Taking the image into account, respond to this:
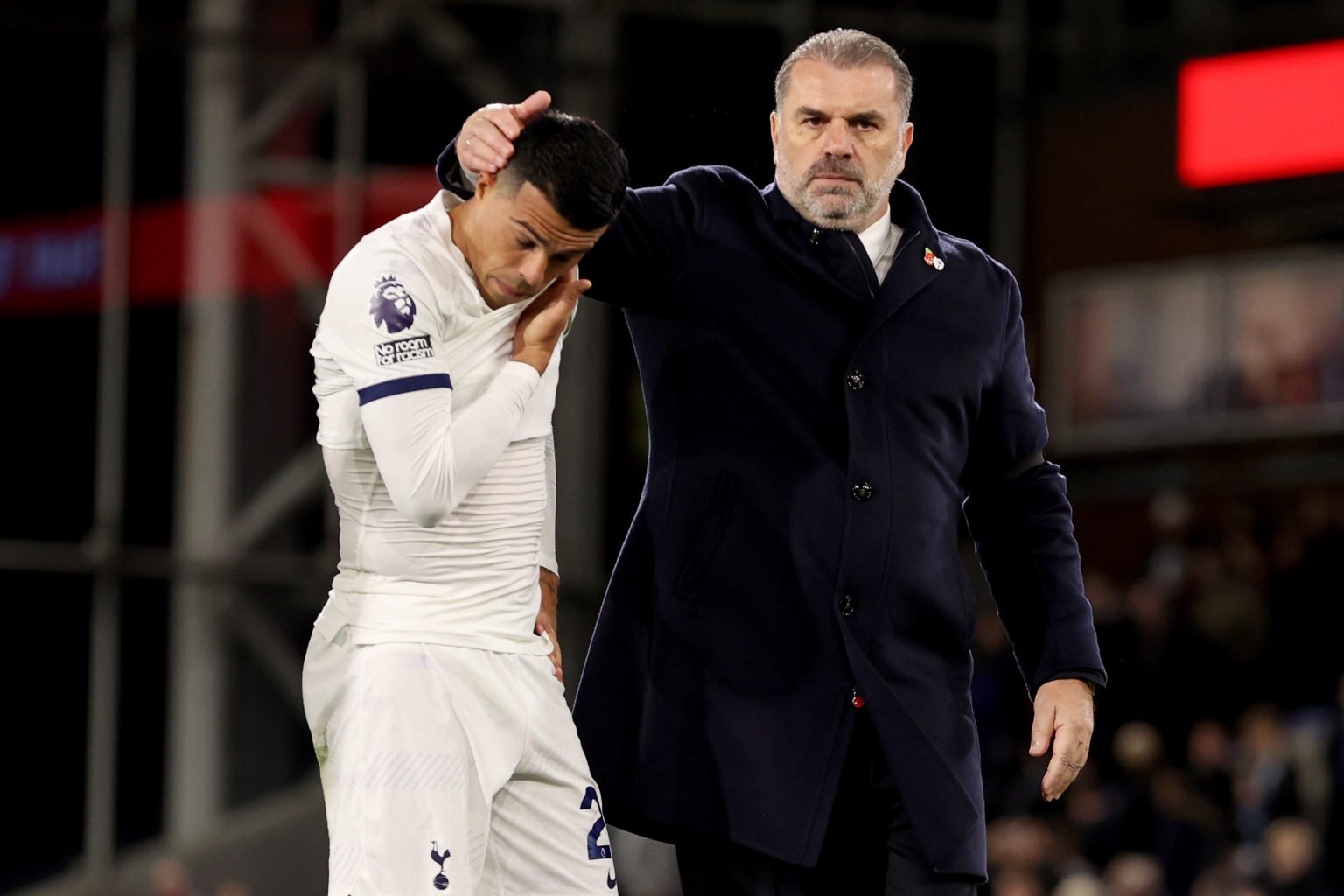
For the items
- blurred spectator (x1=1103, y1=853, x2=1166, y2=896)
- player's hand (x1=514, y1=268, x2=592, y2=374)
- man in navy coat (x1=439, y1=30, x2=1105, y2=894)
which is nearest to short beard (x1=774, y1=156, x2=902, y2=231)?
man in navy coat (x1=439, y1=30, x2=1105, y2=894)

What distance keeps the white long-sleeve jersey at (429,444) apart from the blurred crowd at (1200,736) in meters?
6.17

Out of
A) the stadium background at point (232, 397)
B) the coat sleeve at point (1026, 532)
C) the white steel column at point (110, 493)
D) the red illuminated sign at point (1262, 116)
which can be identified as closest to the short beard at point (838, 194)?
the coat sleeve at point (1026, 532)

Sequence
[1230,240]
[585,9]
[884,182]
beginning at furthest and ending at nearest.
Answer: [1230,240]
[585,9]
[884,182]

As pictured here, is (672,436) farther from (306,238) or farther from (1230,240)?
(1230,240)

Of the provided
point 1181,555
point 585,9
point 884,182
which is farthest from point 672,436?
point 585,9

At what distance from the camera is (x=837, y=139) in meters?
3.70

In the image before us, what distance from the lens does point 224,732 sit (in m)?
12.7

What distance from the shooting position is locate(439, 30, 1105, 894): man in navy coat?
3.72m

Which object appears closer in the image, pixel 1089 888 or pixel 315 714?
pixel 315 714

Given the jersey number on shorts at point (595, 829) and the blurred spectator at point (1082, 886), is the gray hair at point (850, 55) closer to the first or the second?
the jersey number on shorts at point (595, 829)

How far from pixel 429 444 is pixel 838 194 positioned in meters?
0.89

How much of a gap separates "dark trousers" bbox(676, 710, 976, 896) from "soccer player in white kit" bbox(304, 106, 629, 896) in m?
0.30

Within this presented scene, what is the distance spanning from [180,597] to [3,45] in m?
3.16

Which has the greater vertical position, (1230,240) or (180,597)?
(1230,240)
